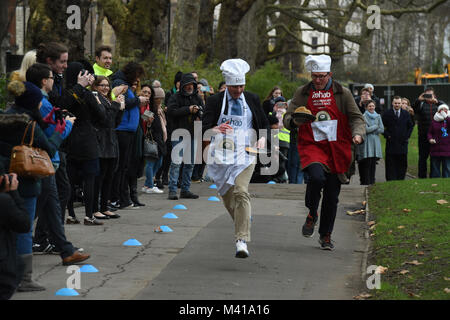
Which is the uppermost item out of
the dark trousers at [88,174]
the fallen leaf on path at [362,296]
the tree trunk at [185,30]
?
the tree trunk at [185,30]

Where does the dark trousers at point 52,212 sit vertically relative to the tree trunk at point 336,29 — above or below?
below

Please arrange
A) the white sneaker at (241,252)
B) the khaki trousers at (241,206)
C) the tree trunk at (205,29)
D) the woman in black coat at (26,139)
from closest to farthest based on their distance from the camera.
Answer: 1. the woman in black coat at (26,139)
2. the white sneaker at (241,252)
3. the khaki trousers at (241,206)
4. the tree trunk at (205,29)

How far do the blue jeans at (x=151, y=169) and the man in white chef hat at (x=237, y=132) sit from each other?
539cm

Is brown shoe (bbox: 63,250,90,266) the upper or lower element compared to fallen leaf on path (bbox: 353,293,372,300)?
upper

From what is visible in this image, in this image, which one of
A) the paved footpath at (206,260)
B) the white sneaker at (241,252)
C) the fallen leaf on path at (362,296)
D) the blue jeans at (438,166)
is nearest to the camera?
the fallen leaf on path at (362,296)

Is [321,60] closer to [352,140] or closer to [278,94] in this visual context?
[352,140]

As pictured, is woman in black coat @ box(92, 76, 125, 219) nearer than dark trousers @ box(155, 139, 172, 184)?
Yes

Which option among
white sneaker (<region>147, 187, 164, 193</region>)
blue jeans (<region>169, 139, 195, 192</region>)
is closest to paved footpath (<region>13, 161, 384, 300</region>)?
blue jeans (<region>169, 139, 195, 192</region>)

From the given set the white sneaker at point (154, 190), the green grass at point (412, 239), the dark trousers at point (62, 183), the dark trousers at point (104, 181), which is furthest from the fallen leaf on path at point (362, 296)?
the white sneaker at point (154, 190)

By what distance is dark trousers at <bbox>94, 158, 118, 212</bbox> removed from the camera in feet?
37.3

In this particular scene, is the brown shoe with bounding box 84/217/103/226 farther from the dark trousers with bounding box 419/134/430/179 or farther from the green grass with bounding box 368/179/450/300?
the dark trousers with bounding box 419/134/430/179

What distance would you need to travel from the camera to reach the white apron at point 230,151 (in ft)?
30.2

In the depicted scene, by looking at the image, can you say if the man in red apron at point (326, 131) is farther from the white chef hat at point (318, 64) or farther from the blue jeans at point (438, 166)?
the blue jeans at point (438, 166)
